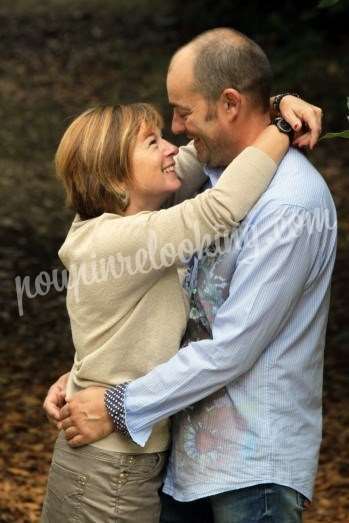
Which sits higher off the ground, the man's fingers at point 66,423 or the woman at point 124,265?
the woman at point 124,265

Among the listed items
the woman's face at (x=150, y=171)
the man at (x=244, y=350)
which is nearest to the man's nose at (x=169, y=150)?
the woman's face at (x=150, y=171)

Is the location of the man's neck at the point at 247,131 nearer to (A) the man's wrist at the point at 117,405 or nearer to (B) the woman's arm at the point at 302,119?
(B) the woman's arm at the point at 302,119

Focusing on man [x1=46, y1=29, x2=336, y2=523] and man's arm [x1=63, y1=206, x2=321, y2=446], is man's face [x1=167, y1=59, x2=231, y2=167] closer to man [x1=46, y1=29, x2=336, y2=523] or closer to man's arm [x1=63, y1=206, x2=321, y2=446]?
man [x1=46, y1=29, x2=336, y2=523]

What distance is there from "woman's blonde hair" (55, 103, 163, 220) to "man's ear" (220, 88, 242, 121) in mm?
227

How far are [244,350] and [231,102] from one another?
0.75m

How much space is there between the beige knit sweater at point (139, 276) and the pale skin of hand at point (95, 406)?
48mm

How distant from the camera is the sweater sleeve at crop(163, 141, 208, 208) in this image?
3617mm

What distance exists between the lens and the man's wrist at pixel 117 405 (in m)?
3.06

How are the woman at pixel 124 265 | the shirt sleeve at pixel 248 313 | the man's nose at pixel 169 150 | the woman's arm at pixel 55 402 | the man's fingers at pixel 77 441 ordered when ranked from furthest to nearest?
the woman's arm at pixel 55 402, the man's nose at pixel 169 150, the man's fingers at pixel 77 441, the woman at pixel 124 265, the shirt sleeve at pixel 248 313

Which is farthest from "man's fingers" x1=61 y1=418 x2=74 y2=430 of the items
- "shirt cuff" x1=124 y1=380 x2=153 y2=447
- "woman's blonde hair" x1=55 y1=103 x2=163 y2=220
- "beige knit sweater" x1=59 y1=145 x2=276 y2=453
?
"woman's blonde hair" x1=55 y1=103 x2=163 y2=220

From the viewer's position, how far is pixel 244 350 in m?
2.94

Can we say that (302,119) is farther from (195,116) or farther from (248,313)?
(248,313)

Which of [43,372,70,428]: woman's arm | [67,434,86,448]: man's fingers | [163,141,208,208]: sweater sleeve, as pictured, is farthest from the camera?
[163,141,208,208]: sweater sleeve

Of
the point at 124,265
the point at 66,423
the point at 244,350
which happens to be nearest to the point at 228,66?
the point at 124,265
